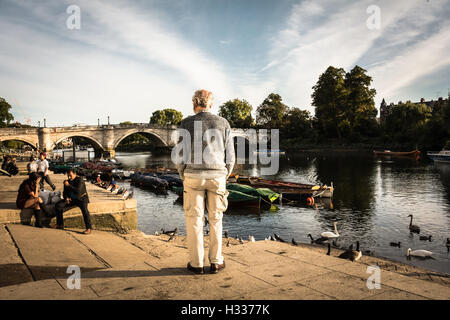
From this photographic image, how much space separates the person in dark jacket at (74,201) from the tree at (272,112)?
9643 cm

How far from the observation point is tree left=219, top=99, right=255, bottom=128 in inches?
4362

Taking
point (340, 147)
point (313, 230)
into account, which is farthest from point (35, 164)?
point (340, 147)

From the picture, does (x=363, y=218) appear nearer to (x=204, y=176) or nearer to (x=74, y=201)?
(x=74, y=201)

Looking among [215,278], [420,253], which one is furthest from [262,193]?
[215,278]

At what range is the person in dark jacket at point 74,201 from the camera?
24.4ft

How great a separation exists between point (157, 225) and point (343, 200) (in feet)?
47.7

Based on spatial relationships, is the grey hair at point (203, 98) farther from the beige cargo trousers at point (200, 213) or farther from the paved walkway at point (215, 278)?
the paved walkway at point (215, 278)

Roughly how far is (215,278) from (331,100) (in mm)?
83091

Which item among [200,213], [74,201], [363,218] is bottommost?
[363,218]

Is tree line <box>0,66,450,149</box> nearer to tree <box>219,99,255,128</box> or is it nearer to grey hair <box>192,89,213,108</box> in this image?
tree <box>219,99,255,128</box>

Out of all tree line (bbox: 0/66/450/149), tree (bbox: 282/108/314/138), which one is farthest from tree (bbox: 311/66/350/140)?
tree (bbox: 282/108/314/138)

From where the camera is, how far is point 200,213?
396 cm
